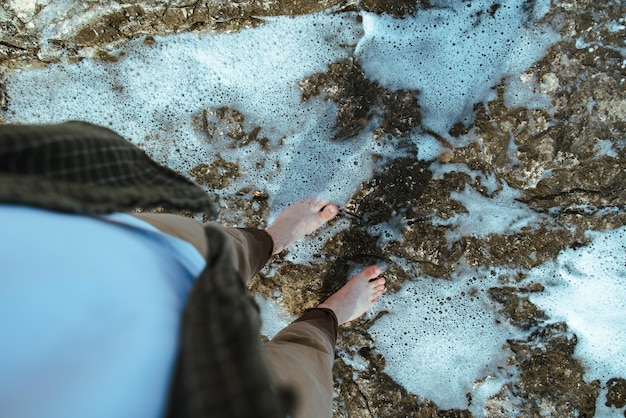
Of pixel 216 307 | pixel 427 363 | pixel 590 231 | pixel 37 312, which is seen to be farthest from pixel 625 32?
pixel 37 312

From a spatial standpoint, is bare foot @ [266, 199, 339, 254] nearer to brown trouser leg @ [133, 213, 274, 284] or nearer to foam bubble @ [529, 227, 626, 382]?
brown trouser leg @ [133, 213, 274, 284]

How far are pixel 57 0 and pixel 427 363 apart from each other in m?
2.28

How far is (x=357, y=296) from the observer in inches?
74.5

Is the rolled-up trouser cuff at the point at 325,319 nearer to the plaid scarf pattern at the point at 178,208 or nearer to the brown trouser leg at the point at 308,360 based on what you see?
the brown trouser leg at the point at 308,360

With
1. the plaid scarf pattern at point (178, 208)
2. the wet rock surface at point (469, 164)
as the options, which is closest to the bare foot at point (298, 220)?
the wet rock surface at point (469, 164)

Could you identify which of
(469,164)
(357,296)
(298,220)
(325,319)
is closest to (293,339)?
(325,319)

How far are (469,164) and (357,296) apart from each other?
30.2 inches

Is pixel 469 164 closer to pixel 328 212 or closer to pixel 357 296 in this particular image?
pixel 328 212

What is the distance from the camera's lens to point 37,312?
0.67 m

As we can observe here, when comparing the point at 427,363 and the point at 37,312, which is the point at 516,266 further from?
the point at 37,312

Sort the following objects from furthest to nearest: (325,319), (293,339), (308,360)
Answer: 1. (325,319)
2. (293,339)
3. (308,360)

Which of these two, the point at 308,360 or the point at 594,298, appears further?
the point at 594,298

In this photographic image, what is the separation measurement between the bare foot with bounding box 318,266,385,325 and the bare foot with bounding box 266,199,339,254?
30 centimetres

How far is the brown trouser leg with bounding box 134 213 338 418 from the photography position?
1132 mm
